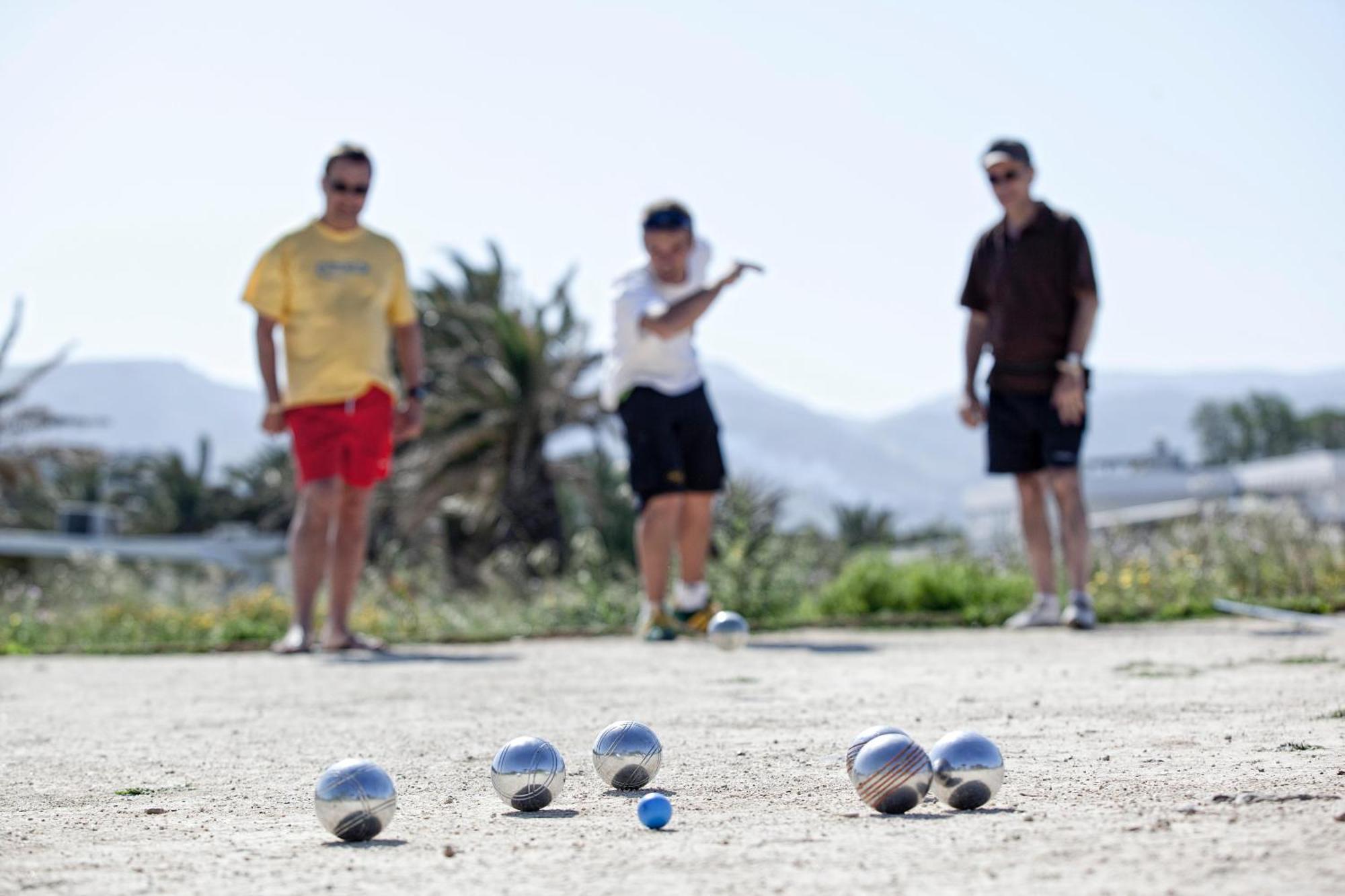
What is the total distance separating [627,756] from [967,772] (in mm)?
645

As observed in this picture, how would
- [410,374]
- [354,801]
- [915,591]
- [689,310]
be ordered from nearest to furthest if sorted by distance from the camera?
1. [354,801]
2. [689,310]
3. [410,374]
4. [915,591]

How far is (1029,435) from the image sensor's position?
284 inches

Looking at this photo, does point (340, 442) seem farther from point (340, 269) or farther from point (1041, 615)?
point (1041, 615)

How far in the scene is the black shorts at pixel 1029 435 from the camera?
23.3 feet

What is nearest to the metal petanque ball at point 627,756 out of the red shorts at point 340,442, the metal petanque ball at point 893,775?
the metal petanque ball at point 893,775

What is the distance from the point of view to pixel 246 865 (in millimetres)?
2146

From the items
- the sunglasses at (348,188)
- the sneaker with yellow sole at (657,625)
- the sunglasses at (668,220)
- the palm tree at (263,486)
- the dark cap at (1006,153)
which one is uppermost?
the dark cap at (1006,153)

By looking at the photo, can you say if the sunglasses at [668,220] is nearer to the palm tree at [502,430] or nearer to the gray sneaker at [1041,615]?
A: the gray sneaker at [1041,615]

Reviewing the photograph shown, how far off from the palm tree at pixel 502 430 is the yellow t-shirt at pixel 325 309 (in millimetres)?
12573

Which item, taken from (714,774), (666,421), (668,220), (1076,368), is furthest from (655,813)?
(1076,368)

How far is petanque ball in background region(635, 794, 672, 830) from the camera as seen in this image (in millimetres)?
2334

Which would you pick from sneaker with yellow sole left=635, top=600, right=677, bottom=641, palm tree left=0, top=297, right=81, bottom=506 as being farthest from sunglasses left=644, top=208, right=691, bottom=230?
palm tree left=0, top=297, right=81, bottom=506

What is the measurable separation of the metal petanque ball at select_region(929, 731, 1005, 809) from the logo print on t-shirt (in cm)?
514

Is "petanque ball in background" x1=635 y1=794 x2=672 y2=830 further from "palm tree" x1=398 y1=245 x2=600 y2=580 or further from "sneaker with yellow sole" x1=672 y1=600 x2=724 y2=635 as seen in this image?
"palm tree" x1=398 y1=245 x2=600 y2=580
